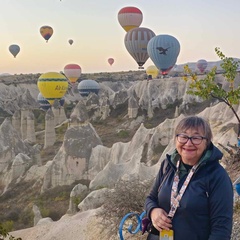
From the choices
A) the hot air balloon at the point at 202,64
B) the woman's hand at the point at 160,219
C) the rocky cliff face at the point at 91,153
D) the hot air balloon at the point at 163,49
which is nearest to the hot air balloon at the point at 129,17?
the hot air balloon at the point at 163,49

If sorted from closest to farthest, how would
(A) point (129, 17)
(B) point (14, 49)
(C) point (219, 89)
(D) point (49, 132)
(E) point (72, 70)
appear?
(C) point (219, 89) < (D) point (49, 132) < (A) point (129, 17) < (E) point (72, 70) < (B) point (14, 49)

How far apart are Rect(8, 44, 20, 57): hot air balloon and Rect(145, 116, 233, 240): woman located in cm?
5892

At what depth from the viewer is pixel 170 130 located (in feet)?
70.4

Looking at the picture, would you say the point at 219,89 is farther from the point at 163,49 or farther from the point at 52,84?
the point at 163,49

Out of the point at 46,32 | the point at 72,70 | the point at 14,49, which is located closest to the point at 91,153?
the point at 46,32

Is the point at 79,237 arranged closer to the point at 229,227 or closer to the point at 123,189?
the point at 123,189

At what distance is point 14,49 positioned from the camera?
190ft

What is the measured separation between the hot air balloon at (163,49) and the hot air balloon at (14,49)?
96.3 ft

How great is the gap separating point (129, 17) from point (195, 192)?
1727 inches

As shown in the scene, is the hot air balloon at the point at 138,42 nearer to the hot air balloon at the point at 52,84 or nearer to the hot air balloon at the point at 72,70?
the hot air balloon at the point at 52,84

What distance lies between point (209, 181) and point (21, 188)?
58.6 feet

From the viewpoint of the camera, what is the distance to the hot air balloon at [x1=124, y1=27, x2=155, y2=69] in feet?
125

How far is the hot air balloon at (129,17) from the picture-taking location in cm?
4425

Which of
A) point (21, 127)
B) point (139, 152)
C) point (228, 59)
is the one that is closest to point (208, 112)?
point (139, 152)
